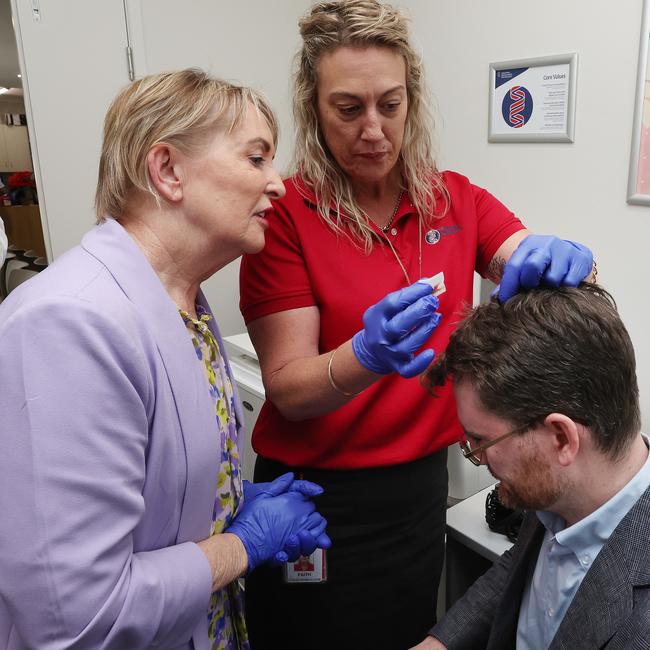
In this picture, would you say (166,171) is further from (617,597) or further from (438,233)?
(617,597)

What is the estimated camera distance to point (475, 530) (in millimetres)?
1565

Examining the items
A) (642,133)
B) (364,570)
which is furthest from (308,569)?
(642,133)

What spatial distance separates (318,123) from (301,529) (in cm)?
81

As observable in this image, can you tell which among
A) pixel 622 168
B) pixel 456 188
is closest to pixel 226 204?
pixel 456 188

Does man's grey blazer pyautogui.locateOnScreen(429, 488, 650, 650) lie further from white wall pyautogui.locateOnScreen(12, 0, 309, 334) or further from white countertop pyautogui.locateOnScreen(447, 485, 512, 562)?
white wall pyautogui.locateOnScreen(12, 0, 309, 334)

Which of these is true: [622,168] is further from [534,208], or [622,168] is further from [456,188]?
[456,188]

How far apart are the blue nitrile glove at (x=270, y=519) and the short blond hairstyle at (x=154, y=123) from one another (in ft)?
1.85

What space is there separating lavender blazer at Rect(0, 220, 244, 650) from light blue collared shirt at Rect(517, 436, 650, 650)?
1.89 feet

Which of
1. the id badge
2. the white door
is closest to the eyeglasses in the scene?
the id badge

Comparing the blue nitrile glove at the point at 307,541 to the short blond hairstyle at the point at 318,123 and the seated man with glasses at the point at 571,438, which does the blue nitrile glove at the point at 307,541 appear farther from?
the short blond hairstyle at the point at 318,123

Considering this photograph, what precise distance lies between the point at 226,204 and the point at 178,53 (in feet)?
6.22

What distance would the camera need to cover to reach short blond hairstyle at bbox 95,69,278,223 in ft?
2.91

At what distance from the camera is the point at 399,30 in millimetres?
1175

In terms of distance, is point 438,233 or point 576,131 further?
point 576,131
